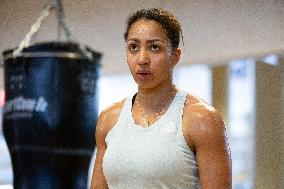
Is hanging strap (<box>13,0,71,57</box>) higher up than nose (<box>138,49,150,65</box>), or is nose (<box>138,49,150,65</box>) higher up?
→ hanging strap (<box>13,0,71,57</box>)

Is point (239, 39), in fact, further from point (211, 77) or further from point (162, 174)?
point (162, 174)

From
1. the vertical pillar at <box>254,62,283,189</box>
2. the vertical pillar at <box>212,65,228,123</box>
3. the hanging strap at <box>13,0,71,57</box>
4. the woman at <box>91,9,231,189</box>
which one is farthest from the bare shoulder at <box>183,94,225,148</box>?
the vertical pillar at <box>212,65,228,123</box>

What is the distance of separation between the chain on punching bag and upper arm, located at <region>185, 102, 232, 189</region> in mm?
485

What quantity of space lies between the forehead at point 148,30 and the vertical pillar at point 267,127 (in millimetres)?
3914

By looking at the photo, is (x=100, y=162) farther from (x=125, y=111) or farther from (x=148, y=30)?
(x=148, y=30)

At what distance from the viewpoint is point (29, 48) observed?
58.9 inches

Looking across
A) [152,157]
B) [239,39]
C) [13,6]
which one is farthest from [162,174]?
[239,39]

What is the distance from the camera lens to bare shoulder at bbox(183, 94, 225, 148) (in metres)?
1.15

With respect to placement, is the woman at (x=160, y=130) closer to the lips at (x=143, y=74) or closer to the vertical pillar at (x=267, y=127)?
the lips at (x=143, y=74)

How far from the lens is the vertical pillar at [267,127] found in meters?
4.86

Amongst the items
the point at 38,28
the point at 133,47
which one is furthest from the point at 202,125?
the point at 38,28

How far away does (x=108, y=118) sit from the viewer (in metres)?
1.36

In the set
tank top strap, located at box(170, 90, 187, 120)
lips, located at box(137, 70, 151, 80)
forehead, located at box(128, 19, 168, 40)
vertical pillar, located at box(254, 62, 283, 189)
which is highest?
forehead, located at box(128, 19, 168, 40)

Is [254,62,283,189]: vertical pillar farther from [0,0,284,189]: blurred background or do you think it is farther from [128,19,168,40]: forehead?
[128,19,168,40]: forehead
